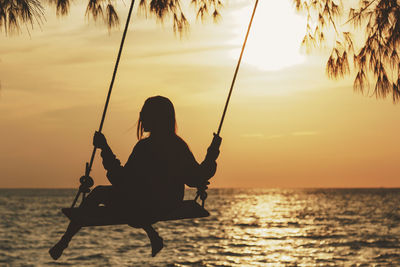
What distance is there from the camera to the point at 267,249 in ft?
123

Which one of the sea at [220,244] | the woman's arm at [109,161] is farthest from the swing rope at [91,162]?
the sea at [220,244]

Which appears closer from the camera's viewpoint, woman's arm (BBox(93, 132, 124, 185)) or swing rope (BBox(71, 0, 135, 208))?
swing rope (BBox(71, 0, 135, 208))

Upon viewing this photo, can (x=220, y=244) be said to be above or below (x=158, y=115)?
below

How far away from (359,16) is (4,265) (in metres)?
26.7

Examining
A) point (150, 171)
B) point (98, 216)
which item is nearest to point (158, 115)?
point (150, 171)

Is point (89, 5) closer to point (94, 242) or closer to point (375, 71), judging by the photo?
point (375, 71)

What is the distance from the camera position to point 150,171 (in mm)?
5164

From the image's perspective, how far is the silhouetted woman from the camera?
5.12m

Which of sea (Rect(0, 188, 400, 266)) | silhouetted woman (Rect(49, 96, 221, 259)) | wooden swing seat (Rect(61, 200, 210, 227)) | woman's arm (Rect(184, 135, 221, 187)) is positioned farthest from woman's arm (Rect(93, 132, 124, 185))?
sea (Rect(0, 188, 400, 266))

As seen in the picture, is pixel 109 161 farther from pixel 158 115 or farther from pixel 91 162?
pixel 158 115

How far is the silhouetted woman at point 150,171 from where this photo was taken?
5117mm

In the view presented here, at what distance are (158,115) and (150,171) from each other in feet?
1.56

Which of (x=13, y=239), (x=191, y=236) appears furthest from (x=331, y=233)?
(x=13, y=239)

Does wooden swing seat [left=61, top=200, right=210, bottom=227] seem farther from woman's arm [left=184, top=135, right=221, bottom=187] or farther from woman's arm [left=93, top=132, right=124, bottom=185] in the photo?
woman's arm [left=184, top=135, right=221, bottom=187]
